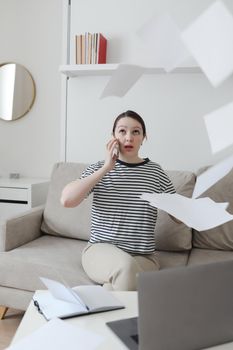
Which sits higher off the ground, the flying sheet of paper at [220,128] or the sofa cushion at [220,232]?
the flying sheet of paper at [220,128]

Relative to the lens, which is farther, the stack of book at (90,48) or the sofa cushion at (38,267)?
the stack of book at (90,48)

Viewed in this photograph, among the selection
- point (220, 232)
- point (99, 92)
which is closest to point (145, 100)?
point (99, 92)

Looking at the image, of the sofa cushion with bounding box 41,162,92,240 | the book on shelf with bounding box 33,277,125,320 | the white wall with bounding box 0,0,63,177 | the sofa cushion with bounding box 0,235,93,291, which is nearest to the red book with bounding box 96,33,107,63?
the white wall with bounding box 0,0,63,177

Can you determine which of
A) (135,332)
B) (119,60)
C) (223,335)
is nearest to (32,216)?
(119,60)

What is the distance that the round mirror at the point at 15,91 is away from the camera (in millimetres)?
3229

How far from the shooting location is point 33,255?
1.97m

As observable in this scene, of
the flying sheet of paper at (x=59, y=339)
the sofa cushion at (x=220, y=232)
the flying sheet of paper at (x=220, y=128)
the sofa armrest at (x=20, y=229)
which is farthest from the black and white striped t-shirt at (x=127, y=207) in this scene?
the flying sheet of paper at (x=220, y=128)

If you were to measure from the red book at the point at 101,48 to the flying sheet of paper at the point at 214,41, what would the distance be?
7.34 feet

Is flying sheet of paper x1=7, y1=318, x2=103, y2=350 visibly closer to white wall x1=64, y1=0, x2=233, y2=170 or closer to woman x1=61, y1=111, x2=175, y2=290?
woman x1=61, y1=111, x2=175, y2=290

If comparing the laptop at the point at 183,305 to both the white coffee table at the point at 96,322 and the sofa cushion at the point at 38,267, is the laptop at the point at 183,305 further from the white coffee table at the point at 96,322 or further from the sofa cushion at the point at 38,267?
the sofa cushion at the point at 38,267

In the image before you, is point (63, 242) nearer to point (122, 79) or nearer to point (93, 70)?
point (93, 70)

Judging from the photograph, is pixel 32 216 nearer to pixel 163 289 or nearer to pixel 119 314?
pixel 119 314

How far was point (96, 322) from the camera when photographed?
1.02m

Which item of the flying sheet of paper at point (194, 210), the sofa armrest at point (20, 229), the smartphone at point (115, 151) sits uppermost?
the smartphone at point (115, 151)
